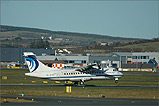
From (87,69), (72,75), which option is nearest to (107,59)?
(87,69)

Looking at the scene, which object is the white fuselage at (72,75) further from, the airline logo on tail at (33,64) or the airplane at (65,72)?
the airline logo on tail at (33,64)

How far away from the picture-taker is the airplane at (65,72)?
54562 millimetres

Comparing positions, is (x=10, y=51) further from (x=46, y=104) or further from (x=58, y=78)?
(x=46, y=104)

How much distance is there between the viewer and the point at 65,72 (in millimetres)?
56688

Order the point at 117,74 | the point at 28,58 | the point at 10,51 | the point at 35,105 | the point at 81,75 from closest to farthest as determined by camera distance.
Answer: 1. the point at 35,105
2. the point at 28,58
3. the point at 81,75
4. the point at 117,74
5. the point at 10,51

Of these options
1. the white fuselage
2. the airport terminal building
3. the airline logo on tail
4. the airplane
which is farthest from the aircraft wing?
the airport terminal building

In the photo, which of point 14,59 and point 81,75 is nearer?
point 81,75

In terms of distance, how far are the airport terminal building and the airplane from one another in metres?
67.7

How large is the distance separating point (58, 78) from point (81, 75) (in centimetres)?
477

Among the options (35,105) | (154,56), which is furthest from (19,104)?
(154,56)

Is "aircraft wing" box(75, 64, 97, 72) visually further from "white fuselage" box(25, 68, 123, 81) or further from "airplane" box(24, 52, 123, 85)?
"white fuselage" box(25, 68, 123, 81)

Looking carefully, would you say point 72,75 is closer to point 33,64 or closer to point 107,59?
point 33,64

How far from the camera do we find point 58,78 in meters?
55.9

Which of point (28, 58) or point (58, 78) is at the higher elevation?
point (28, 58)
